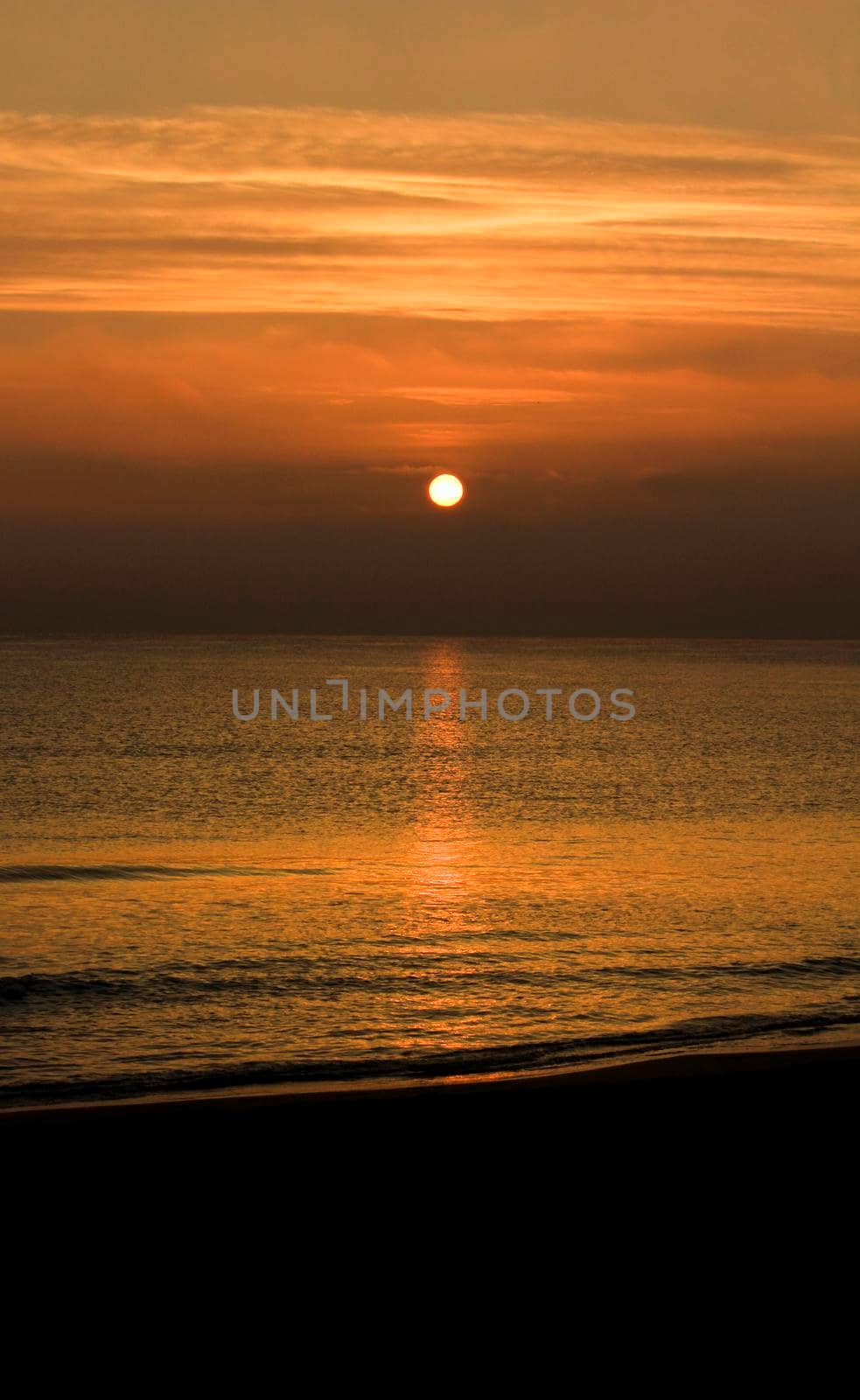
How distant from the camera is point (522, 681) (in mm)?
170000

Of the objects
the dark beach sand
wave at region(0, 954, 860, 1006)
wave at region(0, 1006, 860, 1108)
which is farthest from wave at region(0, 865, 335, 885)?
the dark beach sand

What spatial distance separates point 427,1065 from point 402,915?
884 cm

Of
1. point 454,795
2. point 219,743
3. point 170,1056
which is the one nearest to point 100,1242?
point 170,1056

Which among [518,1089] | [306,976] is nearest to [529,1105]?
[518,1089]

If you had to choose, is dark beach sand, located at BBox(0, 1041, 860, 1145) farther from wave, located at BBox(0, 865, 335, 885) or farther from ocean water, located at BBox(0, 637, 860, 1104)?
wave, located at BBox(0, 865, 335, 885)

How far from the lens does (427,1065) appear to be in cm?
1270

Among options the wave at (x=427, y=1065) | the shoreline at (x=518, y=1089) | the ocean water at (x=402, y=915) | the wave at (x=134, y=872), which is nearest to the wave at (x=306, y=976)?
the ocean water at (x=402, y=915)

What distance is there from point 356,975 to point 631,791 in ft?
94.7

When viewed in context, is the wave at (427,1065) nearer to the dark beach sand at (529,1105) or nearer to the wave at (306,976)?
the dark beach sand at (529,1105)

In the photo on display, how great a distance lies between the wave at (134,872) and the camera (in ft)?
83.9

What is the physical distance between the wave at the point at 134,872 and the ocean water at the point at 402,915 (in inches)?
4.9

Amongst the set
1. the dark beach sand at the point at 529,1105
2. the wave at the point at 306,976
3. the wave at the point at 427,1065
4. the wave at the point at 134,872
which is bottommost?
the dark beach sand at the point at 529,1105

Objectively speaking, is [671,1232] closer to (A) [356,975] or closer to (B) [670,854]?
(A) [356,975]

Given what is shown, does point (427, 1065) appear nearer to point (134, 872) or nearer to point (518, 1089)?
point (518, 1089)
